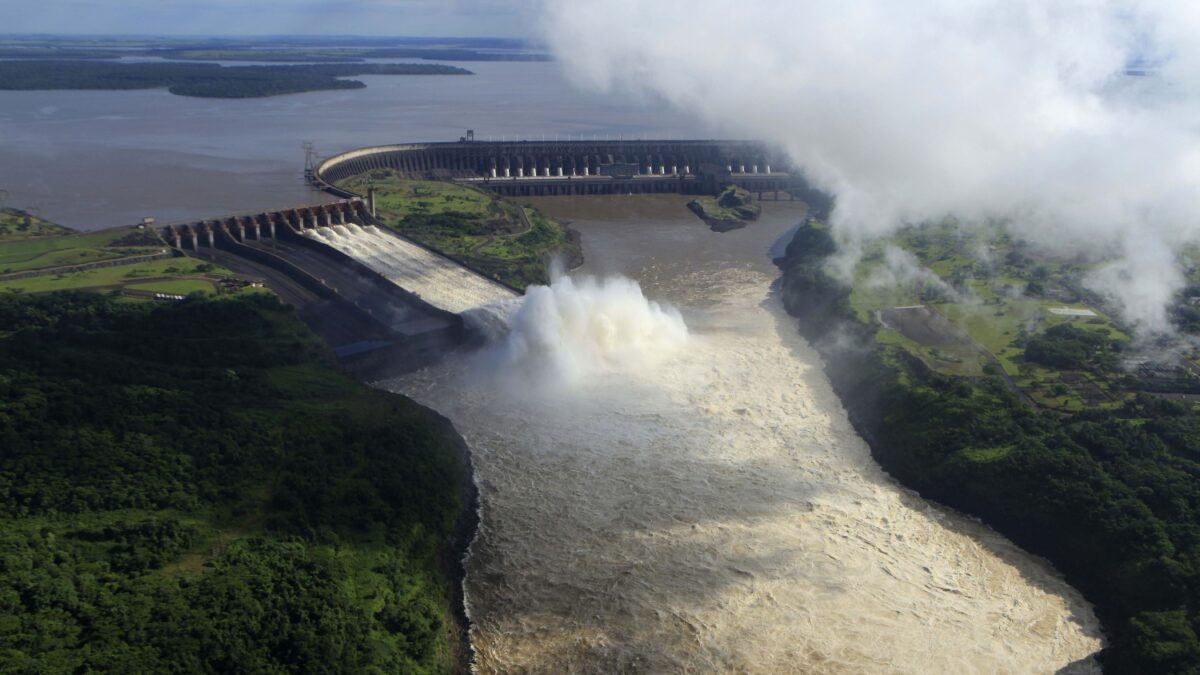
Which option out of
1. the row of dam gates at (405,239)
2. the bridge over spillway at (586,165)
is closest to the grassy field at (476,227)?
the row of dam gates at (405,239)

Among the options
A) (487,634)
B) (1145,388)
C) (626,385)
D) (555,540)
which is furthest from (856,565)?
(1145,388)

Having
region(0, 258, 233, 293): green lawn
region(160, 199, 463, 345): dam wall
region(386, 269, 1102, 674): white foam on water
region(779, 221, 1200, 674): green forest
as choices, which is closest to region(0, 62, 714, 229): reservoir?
region(160, 199, 463, 345): dam wall

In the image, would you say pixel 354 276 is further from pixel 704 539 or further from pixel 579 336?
pixel 704 539

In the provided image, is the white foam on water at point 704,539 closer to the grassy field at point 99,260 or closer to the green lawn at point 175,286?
the green lawn at point 175,286

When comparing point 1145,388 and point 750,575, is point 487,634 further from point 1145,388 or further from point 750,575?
point 1145,388

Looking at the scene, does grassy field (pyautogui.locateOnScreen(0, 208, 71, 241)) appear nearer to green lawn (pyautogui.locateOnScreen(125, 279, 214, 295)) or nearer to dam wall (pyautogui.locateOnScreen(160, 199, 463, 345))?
dam wall (pyautogui.locateOnScreen(160, 199, 463, 345))
